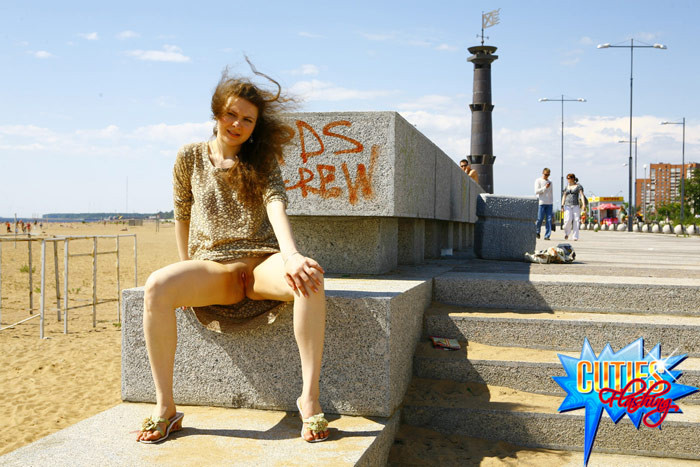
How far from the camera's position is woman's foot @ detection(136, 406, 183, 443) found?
2903 millimetres

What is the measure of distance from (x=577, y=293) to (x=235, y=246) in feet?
9.32

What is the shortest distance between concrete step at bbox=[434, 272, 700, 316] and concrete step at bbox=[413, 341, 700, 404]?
613 millimetres

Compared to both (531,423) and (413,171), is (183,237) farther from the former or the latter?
(413,171)

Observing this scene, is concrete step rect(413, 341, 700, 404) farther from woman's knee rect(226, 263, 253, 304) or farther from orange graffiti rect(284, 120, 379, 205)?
woman's knee rect(226, 263, 253, 304)

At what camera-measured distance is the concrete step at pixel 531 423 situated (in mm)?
3605

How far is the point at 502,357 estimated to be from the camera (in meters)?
4.21

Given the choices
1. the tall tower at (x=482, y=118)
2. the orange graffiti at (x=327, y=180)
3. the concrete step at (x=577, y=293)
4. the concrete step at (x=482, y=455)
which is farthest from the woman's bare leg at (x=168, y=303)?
the tall tower at (x=482, y=118)

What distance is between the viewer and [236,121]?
3186 mm

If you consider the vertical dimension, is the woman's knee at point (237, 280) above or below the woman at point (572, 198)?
below

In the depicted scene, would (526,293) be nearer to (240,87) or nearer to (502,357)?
(502,357)

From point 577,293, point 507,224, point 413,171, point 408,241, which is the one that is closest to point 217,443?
point 577,293

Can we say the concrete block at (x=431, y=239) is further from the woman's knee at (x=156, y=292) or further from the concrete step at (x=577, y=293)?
the woman's knee at (x=156, y=292)

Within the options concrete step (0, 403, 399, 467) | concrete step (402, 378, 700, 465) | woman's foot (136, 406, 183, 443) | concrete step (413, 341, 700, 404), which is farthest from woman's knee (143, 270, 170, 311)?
concrete step (413, 341, 700, 404)

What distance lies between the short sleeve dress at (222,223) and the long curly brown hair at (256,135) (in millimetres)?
50
